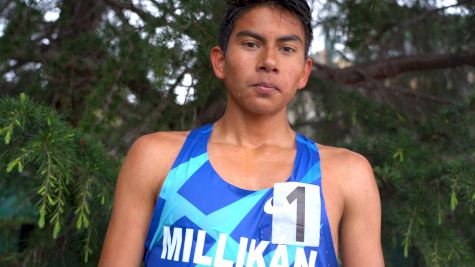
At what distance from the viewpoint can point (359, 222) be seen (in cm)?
195

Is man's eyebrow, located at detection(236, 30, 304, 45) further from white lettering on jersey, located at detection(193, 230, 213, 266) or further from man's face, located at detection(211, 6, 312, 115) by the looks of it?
white lettering on jersey, located at detection(193, 230, 213, 266)

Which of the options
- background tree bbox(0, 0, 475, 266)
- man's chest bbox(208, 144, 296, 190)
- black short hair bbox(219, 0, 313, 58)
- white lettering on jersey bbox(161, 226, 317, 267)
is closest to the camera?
white lettering on jersey bbox(161, 226, 317, 267)

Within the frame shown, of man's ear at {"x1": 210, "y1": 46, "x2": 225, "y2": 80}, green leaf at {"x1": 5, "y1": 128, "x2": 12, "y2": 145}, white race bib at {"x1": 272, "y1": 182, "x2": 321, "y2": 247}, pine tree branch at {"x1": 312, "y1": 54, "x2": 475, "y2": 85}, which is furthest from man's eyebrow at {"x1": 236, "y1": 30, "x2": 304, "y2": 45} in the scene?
pine tree branch at {"x1": 312, "y1": 54, "x2": 475, "y2": 85}

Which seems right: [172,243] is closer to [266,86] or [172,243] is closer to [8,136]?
[266,86]

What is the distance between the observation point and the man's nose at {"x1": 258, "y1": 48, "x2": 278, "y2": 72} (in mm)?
1915

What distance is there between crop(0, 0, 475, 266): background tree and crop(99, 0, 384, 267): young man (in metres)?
0.36

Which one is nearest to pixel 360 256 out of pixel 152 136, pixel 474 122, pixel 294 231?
pixel 294 231

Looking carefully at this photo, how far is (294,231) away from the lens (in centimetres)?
182

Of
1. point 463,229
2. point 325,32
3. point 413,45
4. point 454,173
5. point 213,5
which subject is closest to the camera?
point 454,173

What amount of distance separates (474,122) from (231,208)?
51.1 inches

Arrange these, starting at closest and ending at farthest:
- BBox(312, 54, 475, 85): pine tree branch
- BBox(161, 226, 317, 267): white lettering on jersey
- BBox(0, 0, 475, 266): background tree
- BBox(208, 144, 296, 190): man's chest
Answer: BBox(161, 226, 317, 267): white lettering on jersey
BBox(208, 144, 296, 190): man's chest
BBox(0, 0, 475, 266): background tree
BBox(312, 54, 475, 85): pine tree branch

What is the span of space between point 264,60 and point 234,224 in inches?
17.5

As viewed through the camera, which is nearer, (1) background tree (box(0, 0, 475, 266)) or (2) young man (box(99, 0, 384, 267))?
(2) young man (box(99, 0, 384, 267))

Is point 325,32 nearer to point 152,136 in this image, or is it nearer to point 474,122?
point 474,122
